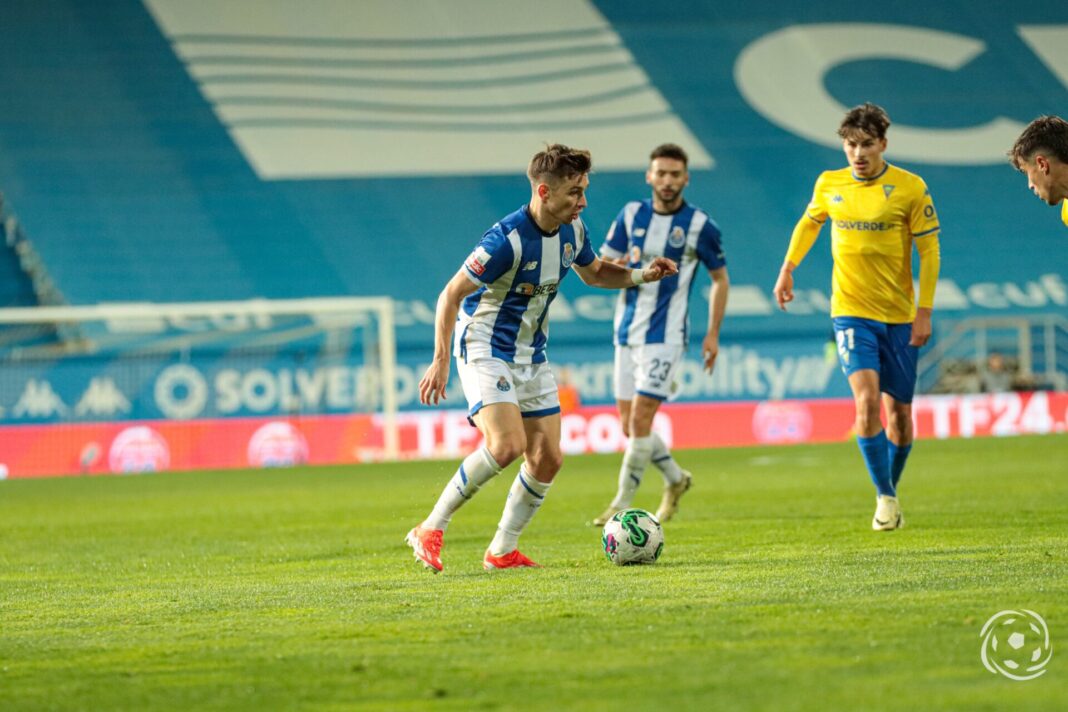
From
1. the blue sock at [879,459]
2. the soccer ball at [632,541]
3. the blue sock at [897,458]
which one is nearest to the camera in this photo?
the soccer ball at [632,541]

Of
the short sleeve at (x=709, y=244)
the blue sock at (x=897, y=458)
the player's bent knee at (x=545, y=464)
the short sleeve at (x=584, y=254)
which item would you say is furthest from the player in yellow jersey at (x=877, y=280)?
the player's bent knee at (x=545, y=464)

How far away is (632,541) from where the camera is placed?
23.3 feet

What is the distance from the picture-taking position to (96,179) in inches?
1085

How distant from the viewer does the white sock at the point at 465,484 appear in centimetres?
712

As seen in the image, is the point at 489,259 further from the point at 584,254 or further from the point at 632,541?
the point at 632,541

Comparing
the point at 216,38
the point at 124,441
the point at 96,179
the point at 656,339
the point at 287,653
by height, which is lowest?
the point at 287,653

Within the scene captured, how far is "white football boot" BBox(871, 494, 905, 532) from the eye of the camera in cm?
860

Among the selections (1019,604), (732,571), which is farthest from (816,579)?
(1019,604)

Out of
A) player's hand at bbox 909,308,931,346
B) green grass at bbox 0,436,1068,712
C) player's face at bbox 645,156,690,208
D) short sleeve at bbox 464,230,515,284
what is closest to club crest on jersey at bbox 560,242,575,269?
short sleeve at bbox 464,230,515,284

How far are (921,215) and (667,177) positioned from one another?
5.94 feet

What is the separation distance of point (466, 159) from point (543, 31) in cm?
298

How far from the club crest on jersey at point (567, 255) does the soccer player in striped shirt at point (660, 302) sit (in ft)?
Answer: 9.47

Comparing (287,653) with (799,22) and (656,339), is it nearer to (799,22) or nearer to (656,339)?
(656,339)

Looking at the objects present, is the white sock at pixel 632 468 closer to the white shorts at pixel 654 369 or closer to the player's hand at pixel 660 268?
the white shorts at pixel 654 369
